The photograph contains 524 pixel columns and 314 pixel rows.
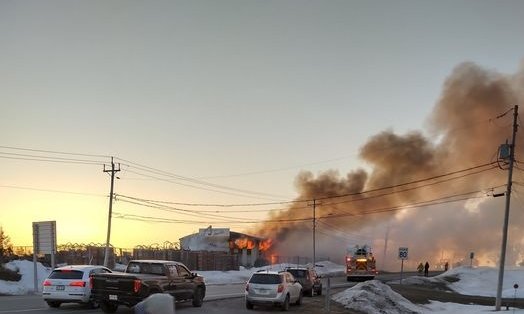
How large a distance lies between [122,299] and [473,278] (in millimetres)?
56719

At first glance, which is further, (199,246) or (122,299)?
(199,246)

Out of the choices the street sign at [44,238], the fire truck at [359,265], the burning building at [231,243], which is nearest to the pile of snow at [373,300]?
the street sign at [44,238]

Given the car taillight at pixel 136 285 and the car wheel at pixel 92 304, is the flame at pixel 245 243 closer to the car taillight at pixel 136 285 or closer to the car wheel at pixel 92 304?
the car wheel at pixel 92 304

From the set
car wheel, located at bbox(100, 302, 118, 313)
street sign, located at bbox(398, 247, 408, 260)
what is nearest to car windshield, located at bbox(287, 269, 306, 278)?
car wheel, located at bbox(100, 302, 118, 313)

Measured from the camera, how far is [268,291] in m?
24.4

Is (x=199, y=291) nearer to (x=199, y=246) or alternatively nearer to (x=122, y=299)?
(x=122, y=299)

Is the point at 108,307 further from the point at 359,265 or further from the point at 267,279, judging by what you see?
the point at 359,265

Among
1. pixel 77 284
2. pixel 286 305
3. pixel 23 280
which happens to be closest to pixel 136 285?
pixel 77 284

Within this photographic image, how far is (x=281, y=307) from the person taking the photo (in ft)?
81.3

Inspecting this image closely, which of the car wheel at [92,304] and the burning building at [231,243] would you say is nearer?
the car wheel at [92,304]

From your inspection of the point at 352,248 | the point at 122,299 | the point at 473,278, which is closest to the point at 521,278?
the point at 473,278

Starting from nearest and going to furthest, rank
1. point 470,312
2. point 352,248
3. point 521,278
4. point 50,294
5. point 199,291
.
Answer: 1. point 50,294
2. point 199,291
3. point 470,312
4. point 352,248
5. point 521,278

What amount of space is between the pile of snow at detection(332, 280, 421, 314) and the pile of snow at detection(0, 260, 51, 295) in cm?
1716

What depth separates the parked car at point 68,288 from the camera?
71.4 ft
